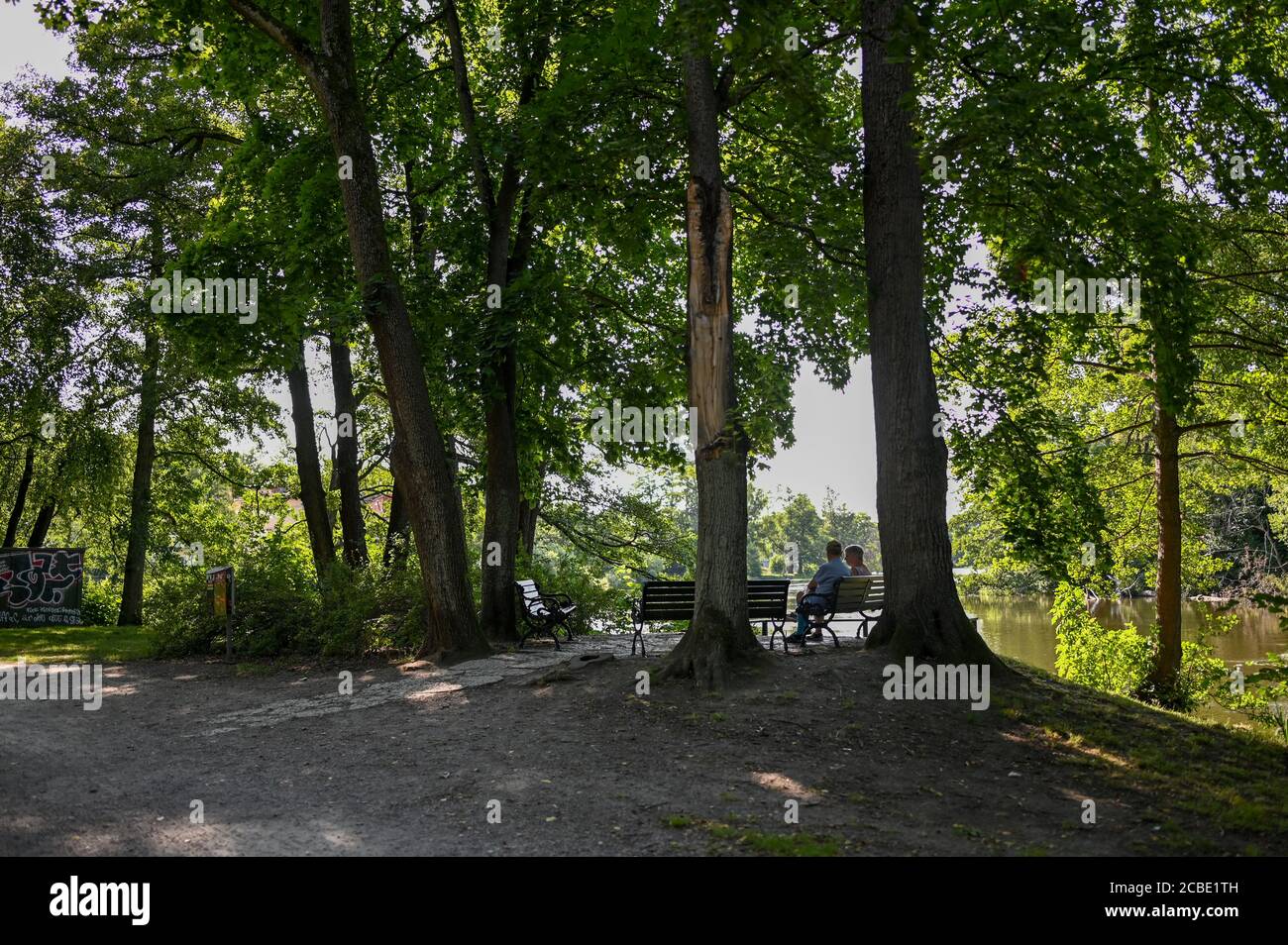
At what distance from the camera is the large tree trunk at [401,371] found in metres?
13.7

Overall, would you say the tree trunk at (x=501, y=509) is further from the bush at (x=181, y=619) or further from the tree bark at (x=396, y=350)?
the bush at (x=181, y=619)

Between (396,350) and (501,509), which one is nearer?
(396,350)

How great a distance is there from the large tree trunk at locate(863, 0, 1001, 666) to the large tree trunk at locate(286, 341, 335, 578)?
1427 centimetres

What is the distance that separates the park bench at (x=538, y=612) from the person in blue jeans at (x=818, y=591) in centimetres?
346

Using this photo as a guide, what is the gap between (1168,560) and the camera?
19359mm

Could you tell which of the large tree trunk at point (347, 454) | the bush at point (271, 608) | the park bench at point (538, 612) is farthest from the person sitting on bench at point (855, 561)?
the large tree trunk at point (347, 454)

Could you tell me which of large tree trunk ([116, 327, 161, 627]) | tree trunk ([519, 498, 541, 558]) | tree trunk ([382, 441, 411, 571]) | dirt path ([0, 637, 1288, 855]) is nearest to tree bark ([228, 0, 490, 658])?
tree trunk ([382, 441, 411, 571])

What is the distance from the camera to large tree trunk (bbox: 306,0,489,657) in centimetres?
1370

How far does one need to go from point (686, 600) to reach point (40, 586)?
1501cm

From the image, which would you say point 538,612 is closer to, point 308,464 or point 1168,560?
point 308,464

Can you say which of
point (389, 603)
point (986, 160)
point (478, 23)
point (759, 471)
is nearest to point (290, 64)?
point (478, 23)

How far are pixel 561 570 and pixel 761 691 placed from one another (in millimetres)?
10093

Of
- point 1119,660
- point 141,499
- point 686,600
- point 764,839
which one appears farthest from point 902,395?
point 141,499

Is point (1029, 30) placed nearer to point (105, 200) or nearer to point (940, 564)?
point (940, 564)
